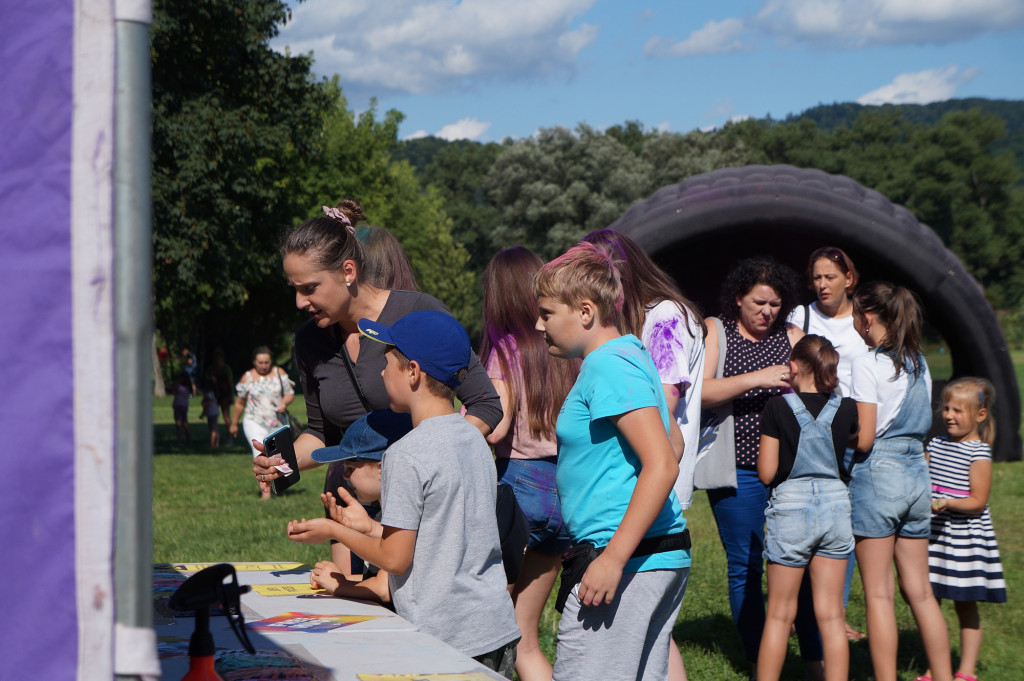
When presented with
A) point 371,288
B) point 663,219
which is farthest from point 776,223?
point 371,288

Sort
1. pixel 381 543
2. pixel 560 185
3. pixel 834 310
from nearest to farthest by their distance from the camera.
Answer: pixel 381 543 → pixel 834 310 → pixel 560 185

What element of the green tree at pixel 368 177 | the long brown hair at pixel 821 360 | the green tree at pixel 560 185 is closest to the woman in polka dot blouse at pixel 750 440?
the long brown hair at pixel 821 360

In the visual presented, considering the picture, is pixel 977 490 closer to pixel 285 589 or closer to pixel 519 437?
pixel 519 437

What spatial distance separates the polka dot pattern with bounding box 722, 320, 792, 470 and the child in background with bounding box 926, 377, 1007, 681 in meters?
0.87

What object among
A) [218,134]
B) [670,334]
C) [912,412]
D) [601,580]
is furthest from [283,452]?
[218,134]

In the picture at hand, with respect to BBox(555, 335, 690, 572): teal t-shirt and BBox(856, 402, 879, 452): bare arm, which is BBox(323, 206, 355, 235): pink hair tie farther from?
BBox(856, 402, 879, 452): bare arm

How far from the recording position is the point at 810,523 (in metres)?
3.93

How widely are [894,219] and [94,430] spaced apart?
7.64 metres

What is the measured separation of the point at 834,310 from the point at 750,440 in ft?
2.70

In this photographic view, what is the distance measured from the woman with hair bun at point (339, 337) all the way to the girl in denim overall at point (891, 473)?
1.90 metres

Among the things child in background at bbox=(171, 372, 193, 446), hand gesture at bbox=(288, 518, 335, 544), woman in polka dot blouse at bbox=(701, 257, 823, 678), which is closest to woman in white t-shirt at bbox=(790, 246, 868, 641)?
woman in polka dot blouse at bbox=(701, 257, 823, 678)

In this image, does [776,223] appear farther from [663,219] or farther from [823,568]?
[823,568]

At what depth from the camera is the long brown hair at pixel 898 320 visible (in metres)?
4.24

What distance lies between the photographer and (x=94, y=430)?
121 cm
